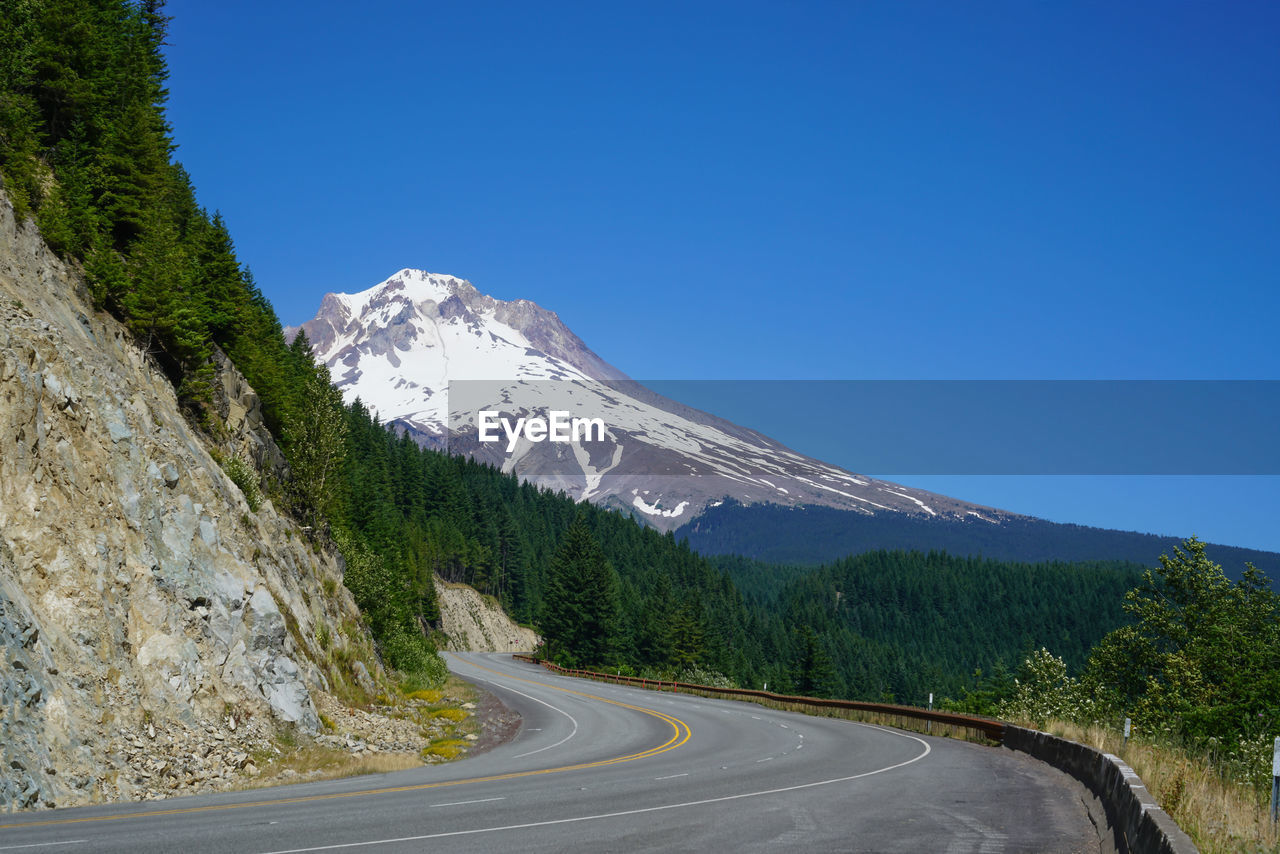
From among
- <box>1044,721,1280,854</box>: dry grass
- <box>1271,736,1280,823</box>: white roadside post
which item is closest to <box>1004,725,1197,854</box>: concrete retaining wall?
<box>1044,721,1280,854</box>: dry grass

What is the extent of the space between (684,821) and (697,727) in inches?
818

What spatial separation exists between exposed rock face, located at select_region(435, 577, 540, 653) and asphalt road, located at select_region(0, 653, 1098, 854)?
83583 millimetres

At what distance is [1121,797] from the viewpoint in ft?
40.8

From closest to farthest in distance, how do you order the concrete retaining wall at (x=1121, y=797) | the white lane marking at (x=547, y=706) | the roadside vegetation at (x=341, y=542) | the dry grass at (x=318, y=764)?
1. the concrete retaining wall at (x=1121, y=797)
2. the dry grass at (x=318, y=764)
3. the roadside vegetation at (x=341, y=542)
4. the white lane marking at (x=547, y=706)

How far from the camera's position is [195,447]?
25.9 metres

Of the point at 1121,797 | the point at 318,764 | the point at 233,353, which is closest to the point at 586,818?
the point at 1121,797

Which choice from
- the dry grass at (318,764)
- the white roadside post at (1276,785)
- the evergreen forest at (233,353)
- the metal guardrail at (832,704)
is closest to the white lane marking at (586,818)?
the white roadside post at (1276,785)

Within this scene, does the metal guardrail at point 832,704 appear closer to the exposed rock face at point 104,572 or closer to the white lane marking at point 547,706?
the white lane marking at point 547,706

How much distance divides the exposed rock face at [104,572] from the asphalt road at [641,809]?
2.01m

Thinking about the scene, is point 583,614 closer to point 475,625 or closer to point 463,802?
point 475,625

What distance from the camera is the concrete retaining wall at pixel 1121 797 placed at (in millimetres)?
8734

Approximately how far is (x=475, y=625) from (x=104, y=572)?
317ft

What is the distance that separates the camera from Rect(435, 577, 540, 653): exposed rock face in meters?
106

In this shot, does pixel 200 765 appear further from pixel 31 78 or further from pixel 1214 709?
pixel 1214 709
